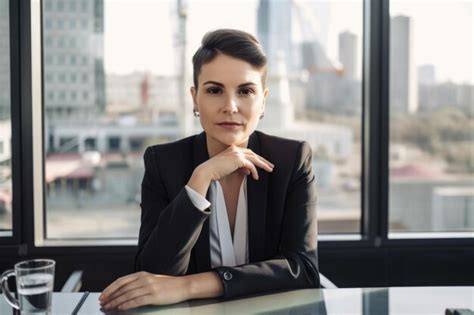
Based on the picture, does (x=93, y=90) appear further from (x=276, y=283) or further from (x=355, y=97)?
(x=276, y=283)

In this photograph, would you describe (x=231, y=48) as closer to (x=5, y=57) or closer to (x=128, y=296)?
(x=128, y=296)

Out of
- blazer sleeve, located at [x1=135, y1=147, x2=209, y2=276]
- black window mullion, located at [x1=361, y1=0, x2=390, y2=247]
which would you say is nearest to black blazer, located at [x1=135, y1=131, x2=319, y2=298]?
blazer sleeve, located at [x1=135, y1=147, x2=209, y2=276]

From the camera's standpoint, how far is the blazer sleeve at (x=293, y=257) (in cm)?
120

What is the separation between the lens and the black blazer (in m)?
1.30

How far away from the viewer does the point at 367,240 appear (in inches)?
86.7

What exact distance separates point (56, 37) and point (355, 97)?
4.07 ft

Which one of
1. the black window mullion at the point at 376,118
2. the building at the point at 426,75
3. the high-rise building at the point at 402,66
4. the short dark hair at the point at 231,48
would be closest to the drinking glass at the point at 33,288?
the short dark hair at the point at 231,48

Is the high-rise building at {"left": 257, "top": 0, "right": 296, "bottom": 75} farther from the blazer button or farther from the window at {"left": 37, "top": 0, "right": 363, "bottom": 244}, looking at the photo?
the blazer button

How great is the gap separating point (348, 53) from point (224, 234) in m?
1.15

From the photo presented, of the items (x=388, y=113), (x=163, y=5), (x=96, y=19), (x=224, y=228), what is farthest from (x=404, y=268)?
(x=96, y=19)

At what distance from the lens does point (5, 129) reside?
2.17 m

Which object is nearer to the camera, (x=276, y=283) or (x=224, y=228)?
(x=276, y=283)

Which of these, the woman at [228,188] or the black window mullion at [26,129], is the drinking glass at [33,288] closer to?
the woman at [228,188]

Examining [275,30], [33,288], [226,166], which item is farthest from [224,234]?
[275,30]
